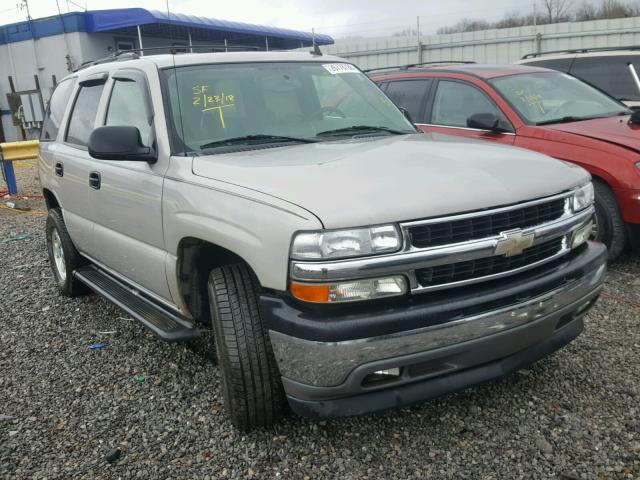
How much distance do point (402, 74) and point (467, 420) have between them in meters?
4.66

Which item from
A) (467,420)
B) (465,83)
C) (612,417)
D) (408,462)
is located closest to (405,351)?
(408,462)

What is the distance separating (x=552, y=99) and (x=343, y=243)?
4473 mm

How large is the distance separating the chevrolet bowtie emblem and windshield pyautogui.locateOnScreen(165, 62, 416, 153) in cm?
130

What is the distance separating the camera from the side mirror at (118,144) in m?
3.05

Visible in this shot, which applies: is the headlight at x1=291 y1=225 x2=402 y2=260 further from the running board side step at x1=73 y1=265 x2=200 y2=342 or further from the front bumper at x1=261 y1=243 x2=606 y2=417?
the running board side step at x1=73 y1=265 x2=200 y2=342

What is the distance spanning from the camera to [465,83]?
237 inches

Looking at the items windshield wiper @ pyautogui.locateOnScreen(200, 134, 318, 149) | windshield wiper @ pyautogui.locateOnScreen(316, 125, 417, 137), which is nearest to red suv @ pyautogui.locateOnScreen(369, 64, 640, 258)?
windshield wiper @ pyautogui.locateOnScreen(316, 125, 417, 137)

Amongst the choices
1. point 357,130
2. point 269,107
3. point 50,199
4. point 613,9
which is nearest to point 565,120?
point 357,130

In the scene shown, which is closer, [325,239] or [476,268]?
[325,239]

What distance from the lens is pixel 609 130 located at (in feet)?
16.9

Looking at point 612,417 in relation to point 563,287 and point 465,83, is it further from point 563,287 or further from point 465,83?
point 465,83

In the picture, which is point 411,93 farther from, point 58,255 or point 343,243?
point 343,243

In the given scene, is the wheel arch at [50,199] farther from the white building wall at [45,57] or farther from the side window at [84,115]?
the white building wall at [45,57]

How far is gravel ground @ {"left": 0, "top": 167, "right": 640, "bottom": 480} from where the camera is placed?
8.56 ft
